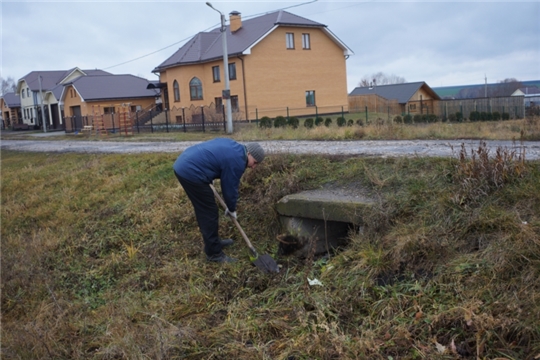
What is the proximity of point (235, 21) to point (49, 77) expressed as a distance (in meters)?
33.8

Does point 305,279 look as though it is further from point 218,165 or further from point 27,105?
point 27,105

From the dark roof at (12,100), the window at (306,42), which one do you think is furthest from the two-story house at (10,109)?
the window at (306,42)

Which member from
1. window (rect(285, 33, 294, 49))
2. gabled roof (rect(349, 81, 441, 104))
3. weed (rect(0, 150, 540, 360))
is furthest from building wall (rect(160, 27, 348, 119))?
weed (rect(0, 150, 540, 360))

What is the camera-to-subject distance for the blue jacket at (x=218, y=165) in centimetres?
609

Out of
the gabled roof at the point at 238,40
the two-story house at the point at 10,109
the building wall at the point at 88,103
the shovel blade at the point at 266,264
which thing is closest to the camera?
the shovel blade at the point at 266,264

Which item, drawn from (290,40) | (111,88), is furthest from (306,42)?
(111,88)

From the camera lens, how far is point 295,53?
3569 centimetres

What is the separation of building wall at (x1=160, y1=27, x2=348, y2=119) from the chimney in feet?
10.3

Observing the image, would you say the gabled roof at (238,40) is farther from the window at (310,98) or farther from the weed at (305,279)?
the weed at (305,279)

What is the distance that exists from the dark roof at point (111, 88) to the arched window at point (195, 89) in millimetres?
9885

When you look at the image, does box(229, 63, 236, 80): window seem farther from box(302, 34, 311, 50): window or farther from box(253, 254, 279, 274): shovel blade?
box(253, 254, 279, 274): shovel blade

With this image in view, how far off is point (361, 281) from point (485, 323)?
1.32 meters

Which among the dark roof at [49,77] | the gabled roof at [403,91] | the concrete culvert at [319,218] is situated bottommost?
the concrete culvert at [319,218]

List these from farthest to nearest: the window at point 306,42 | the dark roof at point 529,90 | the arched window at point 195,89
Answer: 1. the dark roof at point 529,90
2. the arched window at point 195,89
3. the window at point 306,42
